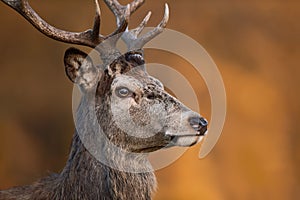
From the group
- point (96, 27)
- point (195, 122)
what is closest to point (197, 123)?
point (195, 122)

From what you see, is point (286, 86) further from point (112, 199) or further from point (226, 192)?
point (112, 199)

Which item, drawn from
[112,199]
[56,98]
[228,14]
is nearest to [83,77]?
[112,199]

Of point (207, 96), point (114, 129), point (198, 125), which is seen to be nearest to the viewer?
point (198, 125)

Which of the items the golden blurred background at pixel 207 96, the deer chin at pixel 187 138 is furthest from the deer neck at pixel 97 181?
the golden blurred background at pixel 207 96

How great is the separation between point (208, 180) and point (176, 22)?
1.61 m

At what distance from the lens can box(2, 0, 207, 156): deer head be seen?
317cm

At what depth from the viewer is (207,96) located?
6.12 metres

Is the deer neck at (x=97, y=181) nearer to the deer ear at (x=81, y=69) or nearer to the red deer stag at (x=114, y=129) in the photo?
the red deer stag at (x=114, y=129)

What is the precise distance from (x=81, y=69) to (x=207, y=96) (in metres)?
2.95

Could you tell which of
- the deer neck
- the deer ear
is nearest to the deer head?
the deer ear

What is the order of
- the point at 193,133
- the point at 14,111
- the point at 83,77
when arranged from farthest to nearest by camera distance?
the point at 14,111, the point at 83,77, the point at 193,133

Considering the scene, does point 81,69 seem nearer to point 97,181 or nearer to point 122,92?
point 122,92

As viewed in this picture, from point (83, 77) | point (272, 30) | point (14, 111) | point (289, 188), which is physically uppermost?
point (272, 30)

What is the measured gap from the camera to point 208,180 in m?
6.04
